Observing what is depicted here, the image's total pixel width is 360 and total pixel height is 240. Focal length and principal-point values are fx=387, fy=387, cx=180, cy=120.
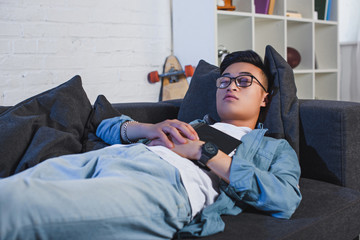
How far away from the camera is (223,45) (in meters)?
3.19

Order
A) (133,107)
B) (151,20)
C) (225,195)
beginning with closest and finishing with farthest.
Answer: (225,195), (133,107), (151,20)

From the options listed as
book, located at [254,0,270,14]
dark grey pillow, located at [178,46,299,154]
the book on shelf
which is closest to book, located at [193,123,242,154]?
dark grey pillow, located at [178,46,299,154]

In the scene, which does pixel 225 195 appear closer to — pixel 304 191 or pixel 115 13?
pixel 304 191

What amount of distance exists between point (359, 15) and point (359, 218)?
3.25 meters

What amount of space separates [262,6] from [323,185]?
2.14m

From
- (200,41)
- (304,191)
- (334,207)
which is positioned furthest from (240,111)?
(200,41)

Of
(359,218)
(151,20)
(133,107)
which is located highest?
(151,20)

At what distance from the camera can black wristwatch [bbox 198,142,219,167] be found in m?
1.20

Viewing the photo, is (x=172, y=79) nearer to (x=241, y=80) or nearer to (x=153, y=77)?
(x=153, y=77)

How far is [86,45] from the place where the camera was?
8.77 ft

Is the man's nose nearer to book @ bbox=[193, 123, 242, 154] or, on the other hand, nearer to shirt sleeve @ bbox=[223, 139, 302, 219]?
book @ bbox=[193, 123, 242, 154]

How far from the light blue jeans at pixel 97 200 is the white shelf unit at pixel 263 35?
174 centimetres

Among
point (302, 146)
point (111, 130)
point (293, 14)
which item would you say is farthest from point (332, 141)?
point (293, 14)

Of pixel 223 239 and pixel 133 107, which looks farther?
pixel 133 107
